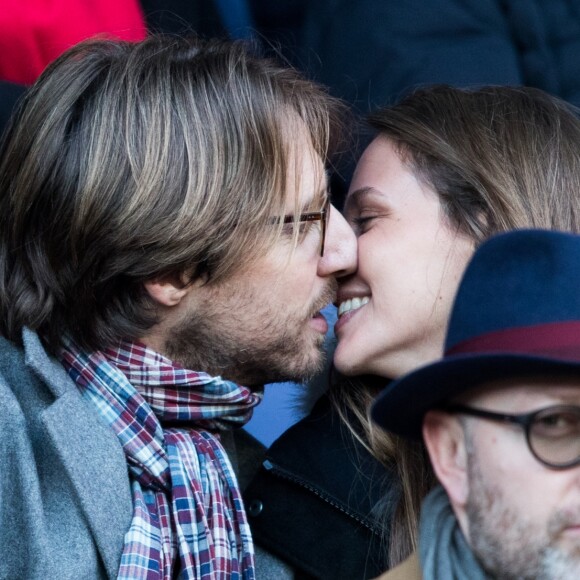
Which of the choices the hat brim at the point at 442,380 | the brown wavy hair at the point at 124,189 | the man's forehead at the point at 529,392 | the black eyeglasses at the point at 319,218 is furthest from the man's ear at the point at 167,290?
the man's forehead at the point at 529,392

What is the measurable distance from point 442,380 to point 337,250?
107 cm

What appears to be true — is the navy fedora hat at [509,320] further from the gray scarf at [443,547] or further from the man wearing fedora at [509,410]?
the gray scarf at [443,547]

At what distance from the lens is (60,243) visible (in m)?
2.60

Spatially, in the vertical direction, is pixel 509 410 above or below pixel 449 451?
above

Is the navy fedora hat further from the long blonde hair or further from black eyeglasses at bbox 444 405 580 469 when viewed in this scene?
the long blonde hair

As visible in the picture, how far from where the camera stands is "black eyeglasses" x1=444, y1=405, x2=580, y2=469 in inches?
65.3

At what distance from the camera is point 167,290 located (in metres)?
2.66

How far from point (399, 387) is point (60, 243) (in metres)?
1.10

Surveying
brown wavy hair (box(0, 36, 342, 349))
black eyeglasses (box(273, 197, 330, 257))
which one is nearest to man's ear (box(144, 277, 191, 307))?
brown wavy hair (box(0, 36, 342, 349))

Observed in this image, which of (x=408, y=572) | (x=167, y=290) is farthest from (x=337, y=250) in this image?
(x=408, y=572)

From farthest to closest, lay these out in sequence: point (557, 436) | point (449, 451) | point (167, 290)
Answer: point (167, 290), point (449, 451), point (557, 436)

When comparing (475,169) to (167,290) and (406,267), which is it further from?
(167,290)

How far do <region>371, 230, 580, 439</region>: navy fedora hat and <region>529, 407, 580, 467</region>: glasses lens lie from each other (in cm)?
6

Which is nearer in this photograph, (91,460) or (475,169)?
(91,460)
